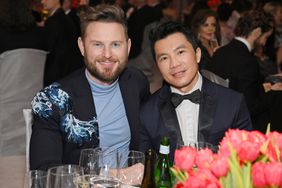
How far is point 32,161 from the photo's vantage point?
1.94m

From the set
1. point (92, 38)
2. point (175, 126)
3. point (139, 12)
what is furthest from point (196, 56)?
point (139, 12)

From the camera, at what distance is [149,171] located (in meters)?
1.55

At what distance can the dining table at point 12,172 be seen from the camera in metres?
1.79

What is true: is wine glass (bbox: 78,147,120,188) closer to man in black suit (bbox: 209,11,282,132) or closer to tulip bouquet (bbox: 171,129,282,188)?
tulip bouquet (bbox: 171,129,282,188)

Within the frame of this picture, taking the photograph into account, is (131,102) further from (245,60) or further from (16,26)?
(245,60)

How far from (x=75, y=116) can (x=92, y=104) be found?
0.33ft

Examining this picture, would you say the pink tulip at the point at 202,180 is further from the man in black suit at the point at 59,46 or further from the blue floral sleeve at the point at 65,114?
the man in black suit at the point at 59,46

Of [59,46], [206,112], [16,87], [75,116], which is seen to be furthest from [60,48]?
[206,112]

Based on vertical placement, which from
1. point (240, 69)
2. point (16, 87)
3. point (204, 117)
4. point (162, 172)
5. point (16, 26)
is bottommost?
point (162, 172)

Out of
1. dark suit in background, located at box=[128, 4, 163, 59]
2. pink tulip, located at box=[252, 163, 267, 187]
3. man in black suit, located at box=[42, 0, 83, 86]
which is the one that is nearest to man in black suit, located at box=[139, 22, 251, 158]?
pink tulip, located at box=[252, 163, 267, 187]

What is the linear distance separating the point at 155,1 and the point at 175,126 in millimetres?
→ 4938

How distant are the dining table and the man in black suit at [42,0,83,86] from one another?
5.33 ft

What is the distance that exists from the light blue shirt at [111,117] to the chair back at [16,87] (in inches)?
42.1

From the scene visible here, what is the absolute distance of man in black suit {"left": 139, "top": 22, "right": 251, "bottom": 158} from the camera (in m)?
2.09
